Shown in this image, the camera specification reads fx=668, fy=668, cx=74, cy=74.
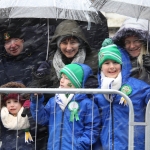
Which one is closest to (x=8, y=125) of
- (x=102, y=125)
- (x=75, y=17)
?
(x=102, y=125)

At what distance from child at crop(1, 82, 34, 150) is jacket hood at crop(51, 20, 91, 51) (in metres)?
1.03

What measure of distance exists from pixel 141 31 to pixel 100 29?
0.84 meters

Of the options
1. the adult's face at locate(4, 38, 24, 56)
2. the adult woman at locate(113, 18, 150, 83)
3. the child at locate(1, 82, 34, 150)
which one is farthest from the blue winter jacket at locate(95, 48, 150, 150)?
the adult's face at locate(4, 38, 24, 56)

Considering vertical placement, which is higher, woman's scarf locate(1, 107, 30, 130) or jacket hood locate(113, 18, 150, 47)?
jacket hood locate(113, 18, 150, 47)

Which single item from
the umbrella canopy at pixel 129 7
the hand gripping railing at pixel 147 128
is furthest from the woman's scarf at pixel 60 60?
the hand gripping railing at pixel 147 128

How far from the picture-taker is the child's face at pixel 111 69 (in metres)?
6.92

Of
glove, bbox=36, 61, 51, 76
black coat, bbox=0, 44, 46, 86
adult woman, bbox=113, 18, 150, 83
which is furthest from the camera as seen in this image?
black coat, bbox=0, 44, 46, 86

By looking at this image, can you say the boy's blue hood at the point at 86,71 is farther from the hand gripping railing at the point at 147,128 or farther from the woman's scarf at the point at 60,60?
the hand gripping railing at the point at 147,128

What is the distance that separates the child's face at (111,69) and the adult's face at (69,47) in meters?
0.72

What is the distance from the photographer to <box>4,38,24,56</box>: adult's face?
7.98m

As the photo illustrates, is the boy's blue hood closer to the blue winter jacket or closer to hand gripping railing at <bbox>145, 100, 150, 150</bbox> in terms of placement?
the blue winter jacket

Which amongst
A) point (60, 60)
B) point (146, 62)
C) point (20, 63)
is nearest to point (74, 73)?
point (60, 60)

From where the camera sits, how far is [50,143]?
6805 millimetres

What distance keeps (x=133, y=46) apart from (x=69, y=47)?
762mm
